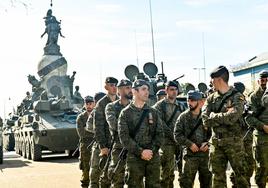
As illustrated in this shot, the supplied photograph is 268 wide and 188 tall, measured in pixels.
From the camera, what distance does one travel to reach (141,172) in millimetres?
6121

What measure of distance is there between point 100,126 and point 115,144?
0.61 m

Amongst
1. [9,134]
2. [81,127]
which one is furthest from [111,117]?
[9,134]

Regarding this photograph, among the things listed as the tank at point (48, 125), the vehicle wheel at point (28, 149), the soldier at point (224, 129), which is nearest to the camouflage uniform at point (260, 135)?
the soldier at point (224, 129)

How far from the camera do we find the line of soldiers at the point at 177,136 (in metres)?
6.15

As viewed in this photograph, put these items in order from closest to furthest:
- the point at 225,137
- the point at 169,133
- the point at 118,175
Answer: the point at 225,137 → the point at 118,175 → the point at 169,133

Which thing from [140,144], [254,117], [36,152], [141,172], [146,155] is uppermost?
[254,117]

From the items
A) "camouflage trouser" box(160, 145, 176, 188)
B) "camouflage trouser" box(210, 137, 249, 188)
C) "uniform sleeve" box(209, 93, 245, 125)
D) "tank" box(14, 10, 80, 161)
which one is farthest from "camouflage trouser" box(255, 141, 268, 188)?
"tank" box(14, 10, 80, 161)

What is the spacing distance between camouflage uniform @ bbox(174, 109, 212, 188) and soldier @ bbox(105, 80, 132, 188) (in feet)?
2.71

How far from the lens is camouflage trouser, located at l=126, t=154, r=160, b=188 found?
6.10 m

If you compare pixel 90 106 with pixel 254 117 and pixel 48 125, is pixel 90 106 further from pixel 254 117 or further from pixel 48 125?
pixel 48 125

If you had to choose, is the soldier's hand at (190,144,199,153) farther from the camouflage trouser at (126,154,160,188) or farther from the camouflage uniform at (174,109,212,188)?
the camouflage trouser at (126,154,160,188)

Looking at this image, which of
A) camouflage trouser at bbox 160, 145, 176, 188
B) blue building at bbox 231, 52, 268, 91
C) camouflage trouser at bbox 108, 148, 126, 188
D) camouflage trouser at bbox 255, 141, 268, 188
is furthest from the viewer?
blue building at bbox 231, 52, 268, 91

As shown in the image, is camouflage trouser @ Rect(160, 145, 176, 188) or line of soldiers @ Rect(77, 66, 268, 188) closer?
line of soldiers @ Rect(77, 66, 268, 188)

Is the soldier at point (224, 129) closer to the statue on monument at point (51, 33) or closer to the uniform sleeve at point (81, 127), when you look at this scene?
the uniform sleeve at point (81, 127)
